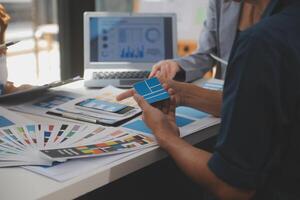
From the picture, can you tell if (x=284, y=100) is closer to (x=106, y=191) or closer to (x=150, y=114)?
(x=150, y=114)

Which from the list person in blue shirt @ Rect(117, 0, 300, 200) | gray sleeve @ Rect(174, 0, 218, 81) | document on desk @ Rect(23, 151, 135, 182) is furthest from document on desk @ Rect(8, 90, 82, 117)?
person in blue shirt @ Rect(117, 0, 300, 200)

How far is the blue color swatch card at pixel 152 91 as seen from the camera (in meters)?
1.27

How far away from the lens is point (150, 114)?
3.91 feet

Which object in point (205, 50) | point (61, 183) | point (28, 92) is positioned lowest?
point (61, 183)

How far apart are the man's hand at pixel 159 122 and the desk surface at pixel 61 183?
0.05 metres

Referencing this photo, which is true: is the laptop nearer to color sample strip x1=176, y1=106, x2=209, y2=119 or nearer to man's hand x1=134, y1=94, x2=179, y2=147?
→ color sample strip x1=176, y1=106, x2=209, y2=119

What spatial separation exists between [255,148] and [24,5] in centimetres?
253

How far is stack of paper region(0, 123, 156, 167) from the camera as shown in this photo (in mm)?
1013

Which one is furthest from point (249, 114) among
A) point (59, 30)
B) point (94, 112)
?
point (59, 30)

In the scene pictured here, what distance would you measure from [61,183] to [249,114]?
15.9 inches

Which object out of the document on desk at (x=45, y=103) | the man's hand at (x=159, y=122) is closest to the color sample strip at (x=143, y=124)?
the man's hand at (x=159, y=122)

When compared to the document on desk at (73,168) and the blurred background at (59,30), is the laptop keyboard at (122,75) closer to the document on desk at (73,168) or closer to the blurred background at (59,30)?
the blurred background at (59,30)

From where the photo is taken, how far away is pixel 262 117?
0.87 m

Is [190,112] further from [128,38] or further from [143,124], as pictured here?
[128,38]
